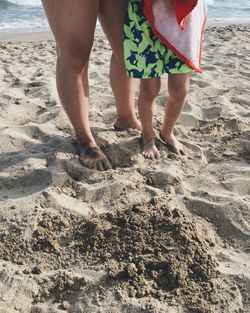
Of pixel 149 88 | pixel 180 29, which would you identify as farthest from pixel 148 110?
pixel 180 29

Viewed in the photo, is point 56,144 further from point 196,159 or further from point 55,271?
point 55,271

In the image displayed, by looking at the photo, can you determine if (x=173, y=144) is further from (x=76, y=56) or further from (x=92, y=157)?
(x=76, y=56)

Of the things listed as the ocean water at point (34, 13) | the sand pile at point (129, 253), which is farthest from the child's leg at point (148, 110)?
the ocean water at point (34, 13)

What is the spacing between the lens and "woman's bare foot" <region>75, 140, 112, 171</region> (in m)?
2.79

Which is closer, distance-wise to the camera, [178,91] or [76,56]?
[76,56]

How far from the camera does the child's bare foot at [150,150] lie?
2.92 metres

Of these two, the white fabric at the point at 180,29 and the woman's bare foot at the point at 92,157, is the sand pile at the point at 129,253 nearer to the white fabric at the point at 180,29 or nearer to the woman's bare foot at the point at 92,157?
the woman's bare foot at the point at 92,157

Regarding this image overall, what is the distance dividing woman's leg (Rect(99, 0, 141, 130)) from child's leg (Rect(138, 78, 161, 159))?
10.8 inches

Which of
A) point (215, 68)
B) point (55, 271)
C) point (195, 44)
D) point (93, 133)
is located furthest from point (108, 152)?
point (215, 68)

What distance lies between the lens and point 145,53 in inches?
103

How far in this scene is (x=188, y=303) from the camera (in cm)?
188

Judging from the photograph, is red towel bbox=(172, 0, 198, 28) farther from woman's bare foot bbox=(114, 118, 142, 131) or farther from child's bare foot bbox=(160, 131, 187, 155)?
woman's bare foot bbox=(114, 118, 142, 131)

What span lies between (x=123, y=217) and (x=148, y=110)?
805 mm

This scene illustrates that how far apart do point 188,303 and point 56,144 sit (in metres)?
1.53
